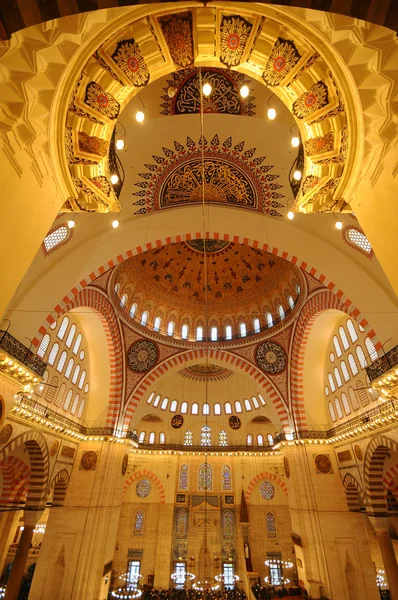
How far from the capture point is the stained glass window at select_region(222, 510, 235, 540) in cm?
1781

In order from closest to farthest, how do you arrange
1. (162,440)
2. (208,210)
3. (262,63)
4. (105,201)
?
1. (262,63)
2. (105,201)
3. (208,210)
4. (162,440)

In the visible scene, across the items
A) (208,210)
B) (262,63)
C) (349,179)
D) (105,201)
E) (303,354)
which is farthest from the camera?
(303,354)

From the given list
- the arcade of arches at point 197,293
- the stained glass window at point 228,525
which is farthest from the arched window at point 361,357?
the stained glass window at point 228,525

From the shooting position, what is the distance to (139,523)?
58.5 feet

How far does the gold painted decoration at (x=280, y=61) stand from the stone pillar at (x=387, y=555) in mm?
13042

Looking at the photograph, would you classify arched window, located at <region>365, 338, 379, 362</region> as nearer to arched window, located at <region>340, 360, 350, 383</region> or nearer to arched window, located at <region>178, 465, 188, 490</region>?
arched window, located at <region>340, 360, 350, 383</region>

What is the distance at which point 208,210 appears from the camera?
905cm

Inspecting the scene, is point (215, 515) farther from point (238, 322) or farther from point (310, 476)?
point (238, 322)

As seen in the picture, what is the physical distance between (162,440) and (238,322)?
9.56 m

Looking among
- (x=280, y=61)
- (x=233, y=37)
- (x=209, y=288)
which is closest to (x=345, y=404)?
(x=209, y=288)

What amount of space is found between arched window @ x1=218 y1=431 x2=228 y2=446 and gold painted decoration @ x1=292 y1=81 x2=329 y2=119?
19.6m

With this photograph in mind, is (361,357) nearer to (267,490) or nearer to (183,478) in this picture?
(267,490)

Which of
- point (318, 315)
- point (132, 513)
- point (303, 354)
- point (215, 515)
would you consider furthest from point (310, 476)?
point (132, 513)

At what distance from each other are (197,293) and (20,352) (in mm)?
11067
